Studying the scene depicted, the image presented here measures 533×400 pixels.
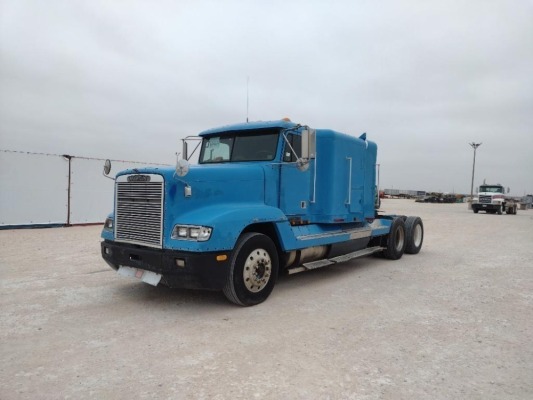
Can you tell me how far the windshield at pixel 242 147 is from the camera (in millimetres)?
6414

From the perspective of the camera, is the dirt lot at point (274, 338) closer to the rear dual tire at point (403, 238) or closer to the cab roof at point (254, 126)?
the rear dual tire at point (403, 238)

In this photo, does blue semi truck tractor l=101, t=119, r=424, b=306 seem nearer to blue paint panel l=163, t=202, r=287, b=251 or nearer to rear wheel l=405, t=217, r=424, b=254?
blue paint panel l=163, t=202, r=287, b=251

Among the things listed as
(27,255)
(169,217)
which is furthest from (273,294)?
(27,255)

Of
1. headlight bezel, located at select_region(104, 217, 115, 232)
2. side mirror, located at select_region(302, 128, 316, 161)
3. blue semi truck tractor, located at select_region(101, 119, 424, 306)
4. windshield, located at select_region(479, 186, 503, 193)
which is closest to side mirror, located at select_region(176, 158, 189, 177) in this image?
blue semi truck tractor, located at select_region(101, 119, 424, 306)

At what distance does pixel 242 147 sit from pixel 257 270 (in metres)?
2.23

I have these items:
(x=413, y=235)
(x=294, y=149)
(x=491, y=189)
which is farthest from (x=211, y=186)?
(x=491, y=189)

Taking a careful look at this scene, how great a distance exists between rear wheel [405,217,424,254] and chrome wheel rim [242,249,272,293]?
568cm

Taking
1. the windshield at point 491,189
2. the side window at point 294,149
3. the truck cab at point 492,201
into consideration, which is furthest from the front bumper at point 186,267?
the windshield at point 491,189

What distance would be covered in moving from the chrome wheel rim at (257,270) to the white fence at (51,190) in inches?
470

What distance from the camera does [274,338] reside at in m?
4.20

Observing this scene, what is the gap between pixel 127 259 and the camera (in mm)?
5340

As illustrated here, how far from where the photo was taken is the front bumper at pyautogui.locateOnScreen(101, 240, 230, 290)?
474 cm

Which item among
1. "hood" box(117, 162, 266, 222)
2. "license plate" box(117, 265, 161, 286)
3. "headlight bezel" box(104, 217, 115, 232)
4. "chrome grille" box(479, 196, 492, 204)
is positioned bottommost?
"license plate" box(117, 265, 161, 286)

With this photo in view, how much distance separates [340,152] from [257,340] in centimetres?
422
